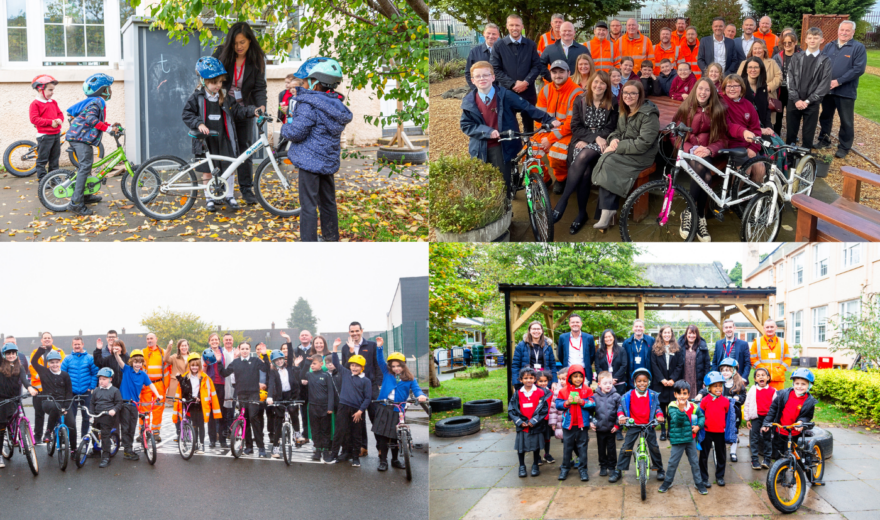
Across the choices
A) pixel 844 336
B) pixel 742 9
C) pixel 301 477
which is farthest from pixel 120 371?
pixel 844 336

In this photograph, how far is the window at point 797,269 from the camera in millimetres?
7020

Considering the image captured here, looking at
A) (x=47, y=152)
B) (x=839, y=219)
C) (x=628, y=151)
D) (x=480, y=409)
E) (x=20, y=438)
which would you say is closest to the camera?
(x=839, y=219)

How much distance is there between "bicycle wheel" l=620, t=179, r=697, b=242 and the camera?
15.4ft

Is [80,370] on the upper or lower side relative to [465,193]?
lower

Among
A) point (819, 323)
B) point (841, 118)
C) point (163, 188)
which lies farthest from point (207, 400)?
point (819, 323)

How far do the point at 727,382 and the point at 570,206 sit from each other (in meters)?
2.07

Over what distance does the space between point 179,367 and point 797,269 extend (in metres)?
6.69

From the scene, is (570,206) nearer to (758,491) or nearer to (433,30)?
(433,30)

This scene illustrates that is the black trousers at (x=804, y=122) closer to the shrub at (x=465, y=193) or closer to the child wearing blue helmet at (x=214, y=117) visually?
the shrub at (x=465, y=193)

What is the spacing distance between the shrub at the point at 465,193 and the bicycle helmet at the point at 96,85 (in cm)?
311

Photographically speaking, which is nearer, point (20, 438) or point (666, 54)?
point (20, 438)

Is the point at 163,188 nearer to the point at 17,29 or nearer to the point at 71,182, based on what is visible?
the point at 71,182

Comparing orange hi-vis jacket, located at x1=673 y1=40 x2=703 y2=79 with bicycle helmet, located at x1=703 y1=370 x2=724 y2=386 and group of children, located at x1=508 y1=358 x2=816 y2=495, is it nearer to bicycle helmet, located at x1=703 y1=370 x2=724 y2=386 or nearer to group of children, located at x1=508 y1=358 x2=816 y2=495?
group of children, located at x1=508 y1=358 x2=816 y2=495

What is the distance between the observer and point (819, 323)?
7.51 metres
